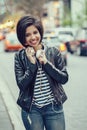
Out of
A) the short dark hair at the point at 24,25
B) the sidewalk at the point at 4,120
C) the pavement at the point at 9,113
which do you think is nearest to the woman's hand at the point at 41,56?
the short dark hair at the point at 24,25

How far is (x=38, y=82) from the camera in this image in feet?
15.5

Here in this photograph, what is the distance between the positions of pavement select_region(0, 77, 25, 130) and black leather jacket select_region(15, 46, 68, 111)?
3807 mm

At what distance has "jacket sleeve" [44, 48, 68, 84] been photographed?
470 centimetres

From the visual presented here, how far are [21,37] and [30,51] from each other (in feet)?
0.53

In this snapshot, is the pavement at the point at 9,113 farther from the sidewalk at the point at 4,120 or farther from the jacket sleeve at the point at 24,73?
the jacket sleeve at the point at 24,73

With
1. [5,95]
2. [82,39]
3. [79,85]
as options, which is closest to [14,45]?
[82,39]

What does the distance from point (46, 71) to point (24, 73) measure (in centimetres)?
21

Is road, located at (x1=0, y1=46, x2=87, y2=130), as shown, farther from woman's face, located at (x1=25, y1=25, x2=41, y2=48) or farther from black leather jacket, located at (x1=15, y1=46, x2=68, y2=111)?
woman's face, located at (x1=25, y1=25, x2=41, y2=48)

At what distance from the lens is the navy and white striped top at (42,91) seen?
472 cm

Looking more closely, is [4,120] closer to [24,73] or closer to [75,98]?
[75,98]

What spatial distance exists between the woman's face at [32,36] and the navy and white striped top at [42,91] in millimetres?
209

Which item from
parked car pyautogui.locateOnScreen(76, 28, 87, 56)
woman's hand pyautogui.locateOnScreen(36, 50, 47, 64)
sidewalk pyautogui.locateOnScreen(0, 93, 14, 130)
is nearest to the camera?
woman's hand pyautogui.locateOnScreen(36, 50, 47, 64)

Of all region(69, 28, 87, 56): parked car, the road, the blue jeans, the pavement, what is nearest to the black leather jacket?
the blue jeans

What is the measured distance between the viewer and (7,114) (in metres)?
10.3
